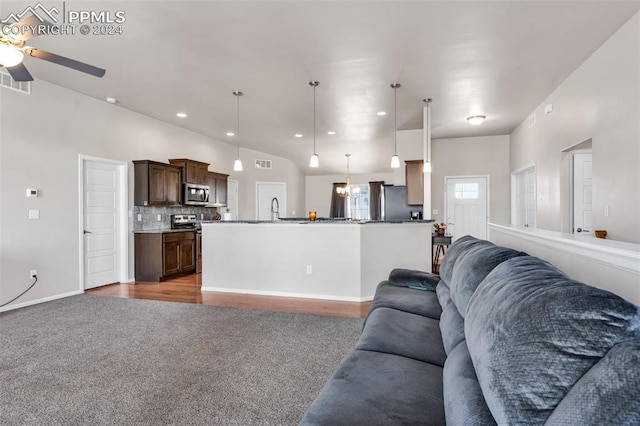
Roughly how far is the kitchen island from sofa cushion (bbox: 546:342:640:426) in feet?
12.2

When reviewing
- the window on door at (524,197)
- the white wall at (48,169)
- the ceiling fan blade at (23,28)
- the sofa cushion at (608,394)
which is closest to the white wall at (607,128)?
the window on door at (524,197)

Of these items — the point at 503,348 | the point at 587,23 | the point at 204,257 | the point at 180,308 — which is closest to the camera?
the point at 503,348

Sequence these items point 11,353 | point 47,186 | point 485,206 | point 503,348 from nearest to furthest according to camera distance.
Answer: point 503,348 < point 11,353 < point 47,186 < point 485,206

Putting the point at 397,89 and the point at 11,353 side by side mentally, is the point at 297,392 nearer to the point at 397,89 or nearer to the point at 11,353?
the point at 11,353

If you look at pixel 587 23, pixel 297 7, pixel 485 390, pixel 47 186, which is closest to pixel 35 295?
pixel 47 186

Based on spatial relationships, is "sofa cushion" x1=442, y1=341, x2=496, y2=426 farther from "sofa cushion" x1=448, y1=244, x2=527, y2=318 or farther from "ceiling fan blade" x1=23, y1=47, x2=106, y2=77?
"ceiling fan blade" x1=23, y1=47, x2=106, y2=77

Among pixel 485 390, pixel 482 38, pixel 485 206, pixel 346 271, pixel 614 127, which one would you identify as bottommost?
pixel 346 271

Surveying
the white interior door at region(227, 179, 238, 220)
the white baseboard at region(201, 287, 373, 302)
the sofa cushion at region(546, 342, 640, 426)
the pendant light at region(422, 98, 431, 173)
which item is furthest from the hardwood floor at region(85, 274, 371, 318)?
the sofa cushion at region(546, 342, 640, 426)

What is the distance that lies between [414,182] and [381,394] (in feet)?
18.3

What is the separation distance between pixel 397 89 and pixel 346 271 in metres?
2.65

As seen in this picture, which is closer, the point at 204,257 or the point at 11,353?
the point at 11,353

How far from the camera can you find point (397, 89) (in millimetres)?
4750

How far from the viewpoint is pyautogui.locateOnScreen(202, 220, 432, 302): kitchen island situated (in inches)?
177

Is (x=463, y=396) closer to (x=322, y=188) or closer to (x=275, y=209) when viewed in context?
(x=275, y=209)
